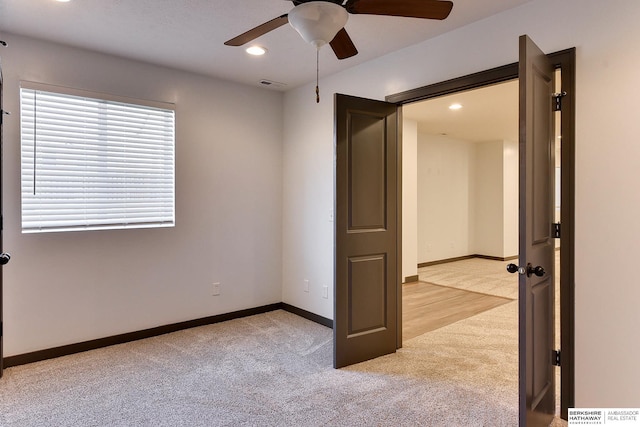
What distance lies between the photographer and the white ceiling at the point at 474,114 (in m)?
4.68

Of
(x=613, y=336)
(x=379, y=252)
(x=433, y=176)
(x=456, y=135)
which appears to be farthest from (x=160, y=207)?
(x=456, y=135)

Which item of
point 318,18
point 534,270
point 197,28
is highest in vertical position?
point 197,28

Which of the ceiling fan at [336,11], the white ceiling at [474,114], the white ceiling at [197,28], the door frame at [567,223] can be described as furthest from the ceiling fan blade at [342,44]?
the white ceiling at [474,114]

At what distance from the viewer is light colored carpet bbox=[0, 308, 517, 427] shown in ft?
7.65

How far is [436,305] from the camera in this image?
4.88 meters

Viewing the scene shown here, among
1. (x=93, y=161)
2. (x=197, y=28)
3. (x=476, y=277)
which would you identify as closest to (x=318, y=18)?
(x=197, y=28)

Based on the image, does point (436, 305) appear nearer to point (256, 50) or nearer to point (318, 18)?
point (256, 50)

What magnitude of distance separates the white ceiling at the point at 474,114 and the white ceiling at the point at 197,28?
3.62 ft

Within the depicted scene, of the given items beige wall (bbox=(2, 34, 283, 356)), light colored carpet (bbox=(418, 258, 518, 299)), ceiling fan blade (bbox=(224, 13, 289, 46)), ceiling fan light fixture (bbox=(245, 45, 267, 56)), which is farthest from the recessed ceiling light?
light colored carpet (bbox=(418, 258, 518, 299))

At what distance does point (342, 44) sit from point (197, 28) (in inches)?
50.0
